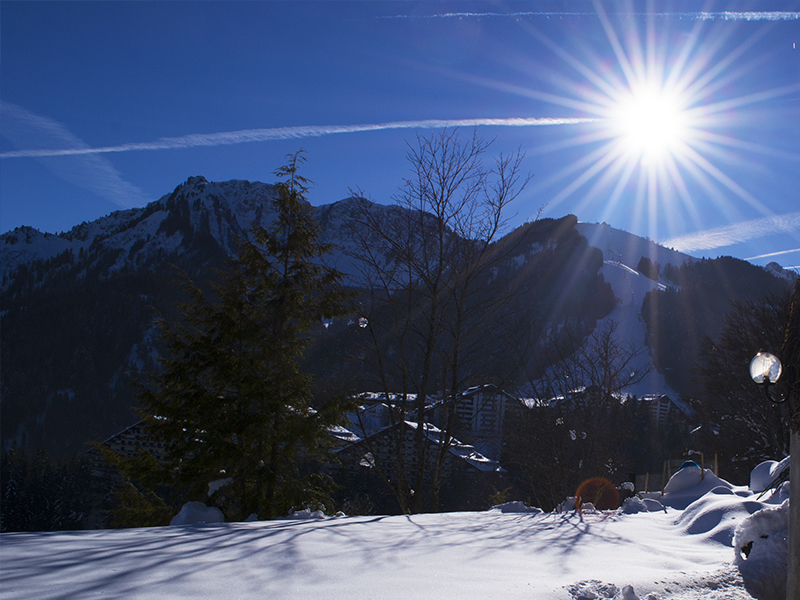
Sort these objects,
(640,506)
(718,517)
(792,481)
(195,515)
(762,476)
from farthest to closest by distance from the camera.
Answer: (640,506), (762,476), (195,515), (718,517), (792,481)

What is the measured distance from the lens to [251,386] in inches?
338

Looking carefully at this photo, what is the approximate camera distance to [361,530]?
388cm

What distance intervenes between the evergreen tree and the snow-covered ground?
4872 mm

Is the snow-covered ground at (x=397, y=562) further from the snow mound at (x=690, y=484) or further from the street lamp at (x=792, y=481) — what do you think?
the snow mound at (x=690, y=484)

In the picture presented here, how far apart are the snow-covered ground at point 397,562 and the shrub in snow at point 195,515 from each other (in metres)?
1.07

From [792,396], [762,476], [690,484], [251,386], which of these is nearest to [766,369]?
[792,396]

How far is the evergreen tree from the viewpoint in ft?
27.8

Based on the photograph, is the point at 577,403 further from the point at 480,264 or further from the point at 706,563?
the point at 706,563

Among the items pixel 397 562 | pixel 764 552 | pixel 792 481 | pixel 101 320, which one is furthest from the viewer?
pixel 101 320

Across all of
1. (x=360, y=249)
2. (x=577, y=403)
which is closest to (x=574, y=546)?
(x=360, y=249)

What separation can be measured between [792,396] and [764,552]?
1061 millimetres

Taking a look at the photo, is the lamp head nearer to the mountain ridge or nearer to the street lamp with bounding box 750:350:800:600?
the street lamp with bounding box 750:350:800:600

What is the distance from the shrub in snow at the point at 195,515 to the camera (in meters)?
4.63

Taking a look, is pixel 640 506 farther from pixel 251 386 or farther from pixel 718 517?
pixel 251 386
